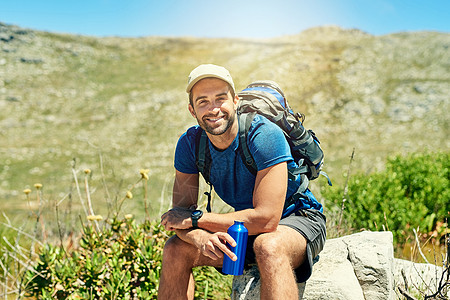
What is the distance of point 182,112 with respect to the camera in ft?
92.8

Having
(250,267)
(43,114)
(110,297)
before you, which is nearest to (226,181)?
(250,267)

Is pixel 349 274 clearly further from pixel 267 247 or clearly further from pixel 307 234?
pixel 267 247

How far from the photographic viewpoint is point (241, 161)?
2631 millimetres

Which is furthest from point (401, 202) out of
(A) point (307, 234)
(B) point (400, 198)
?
(A) point (307, 234)

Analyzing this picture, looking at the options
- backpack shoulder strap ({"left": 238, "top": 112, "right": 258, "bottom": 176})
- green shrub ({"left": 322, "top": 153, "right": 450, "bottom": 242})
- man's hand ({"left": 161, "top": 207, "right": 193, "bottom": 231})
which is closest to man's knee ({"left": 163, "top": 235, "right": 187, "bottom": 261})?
man's hand ({"left": 161, "top": 207, "right": 193, "bottom": 231})

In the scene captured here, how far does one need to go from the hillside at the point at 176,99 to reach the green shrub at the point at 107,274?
1202cm

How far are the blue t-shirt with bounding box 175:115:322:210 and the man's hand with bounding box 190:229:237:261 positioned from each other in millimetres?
442

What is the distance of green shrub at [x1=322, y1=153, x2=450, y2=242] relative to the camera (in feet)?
17.4

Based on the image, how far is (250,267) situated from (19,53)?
46103mm

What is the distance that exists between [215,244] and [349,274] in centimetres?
119

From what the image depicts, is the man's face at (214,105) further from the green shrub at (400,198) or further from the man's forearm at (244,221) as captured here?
the green shrub at (400,198)

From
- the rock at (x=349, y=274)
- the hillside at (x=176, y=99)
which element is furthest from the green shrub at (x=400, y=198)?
the hillside at (x=176, y=99)

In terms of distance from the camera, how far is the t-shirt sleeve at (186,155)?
2868mm

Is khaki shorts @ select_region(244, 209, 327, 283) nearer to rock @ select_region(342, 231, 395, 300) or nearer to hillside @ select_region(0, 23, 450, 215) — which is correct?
rock @ select_region(342, 231, 395, 300)
